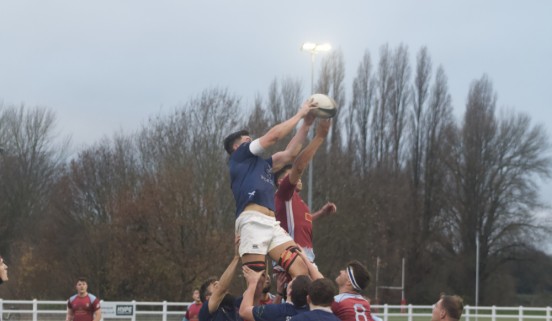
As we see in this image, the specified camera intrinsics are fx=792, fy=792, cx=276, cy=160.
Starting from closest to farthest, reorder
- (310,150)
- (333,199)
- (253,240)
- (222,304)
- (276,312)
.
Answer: (276,312), (253,240), (222,304), (310,150), (333,199)

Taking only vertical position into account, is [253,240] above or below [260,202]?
below

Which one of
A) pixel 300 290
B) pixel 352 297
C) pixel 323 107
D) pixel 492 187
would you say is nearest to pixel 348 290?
pixel 352 297

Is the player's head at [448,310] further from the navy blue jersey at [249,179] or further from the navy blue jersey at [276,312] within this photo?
the navy blue jersey at [249,179]

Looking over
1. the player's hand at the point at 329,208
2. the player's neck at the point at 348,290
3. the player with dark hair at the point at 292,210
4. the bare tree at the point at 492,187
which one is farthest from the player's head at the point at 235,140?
the bare tree at the point at 492,187

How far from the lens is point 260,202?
8.20 m

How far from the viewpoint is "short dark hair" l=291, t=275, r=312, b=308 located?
23.2 ft

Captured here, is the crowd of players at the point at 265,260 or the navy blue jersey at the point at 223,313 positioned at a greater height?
the crowd of players at the point at 265,260

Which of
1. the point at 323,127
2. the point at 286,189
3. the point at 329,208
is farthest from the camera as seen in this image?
→ the point at 329,208

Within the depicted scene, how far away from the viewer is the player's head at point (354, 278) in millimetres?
7840

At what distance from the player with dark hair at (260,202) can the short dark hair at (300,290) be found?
859 millimetres

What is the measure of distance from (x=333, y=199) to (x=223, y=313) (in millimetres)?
38333

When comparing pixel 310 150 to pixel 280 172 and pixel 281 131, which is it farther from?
pixel 281 131

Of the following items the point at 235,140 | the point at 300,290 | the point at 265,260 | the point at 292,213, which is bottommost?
the point at 300,290

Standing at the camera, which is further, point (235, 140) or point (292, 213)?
point (292, 213)
